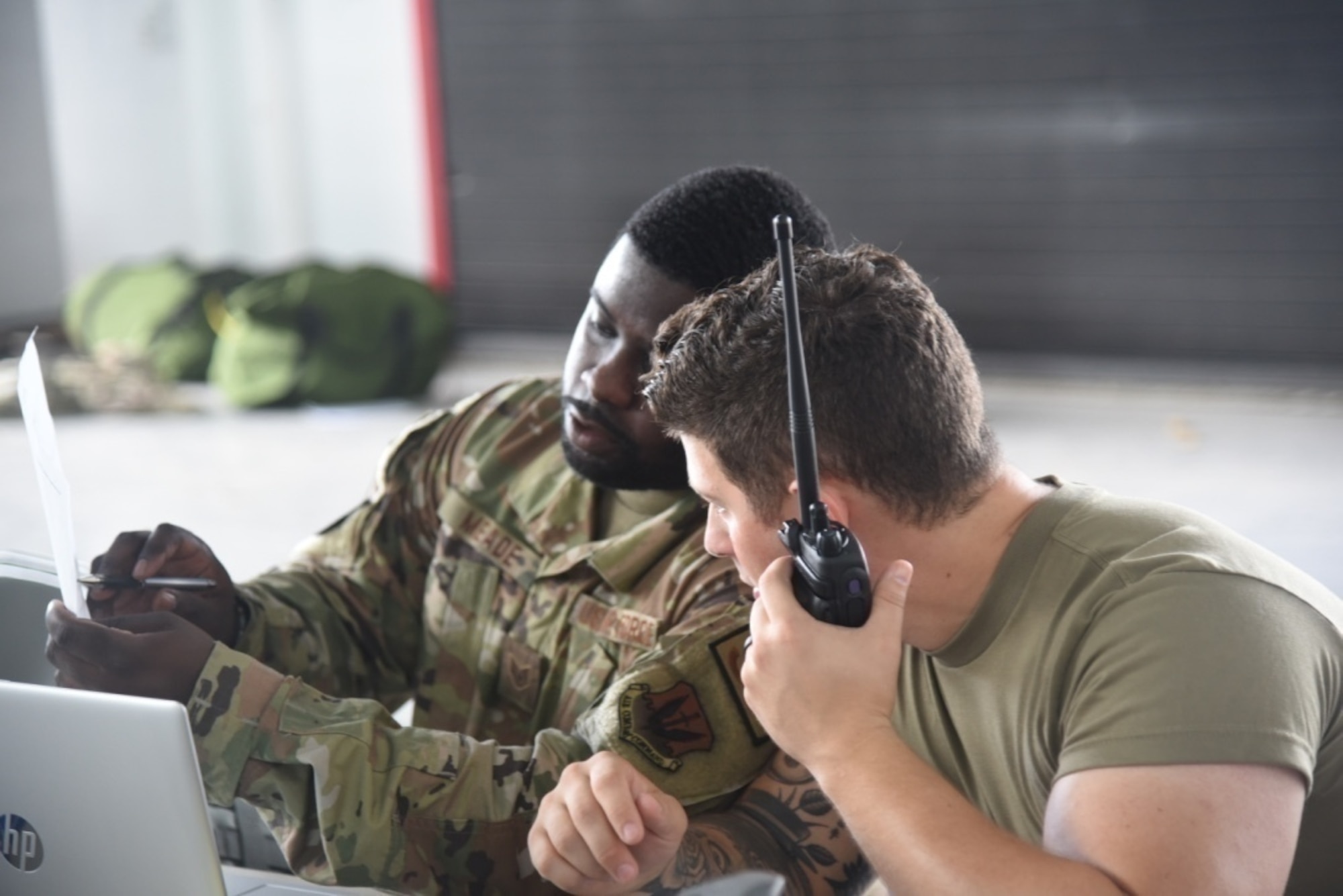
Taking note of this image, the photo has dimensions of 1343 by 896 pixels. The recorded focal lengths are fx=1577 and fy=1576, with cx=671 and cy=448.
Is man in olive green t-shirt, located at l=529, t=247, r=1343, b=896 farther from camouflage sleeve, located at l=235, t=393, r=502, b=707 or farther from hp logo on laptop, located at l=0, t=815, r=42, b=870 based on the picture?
camouflage sleeve, located at l=235, t=393, r=502, b=707

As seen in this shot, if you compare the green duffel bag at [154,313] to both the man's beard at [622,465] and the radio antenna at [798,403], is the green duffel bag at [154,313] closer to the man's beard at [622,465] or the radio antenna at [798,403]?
the man's beard at [622,465]

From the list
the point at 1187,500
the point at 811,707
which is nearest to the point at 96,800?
the point at 811,707

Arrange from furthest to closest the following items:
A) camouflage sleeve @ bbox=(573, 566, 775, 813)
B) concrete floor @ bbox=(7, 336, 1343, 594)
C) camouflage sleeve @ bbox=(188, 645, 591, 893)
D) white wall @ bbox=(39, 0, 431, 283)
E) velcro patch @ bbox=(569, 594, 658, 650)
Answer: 1. white wall @ bbox=(39, 0, 431, 283)
2. concrete floor @ bbox=(7, 336, 1343, 594)
3. velcro patch @ bbox=(569, 594, 658, 650)
4. camouflage sleeve @ bbox=(573, 566, 775, 813)
5. camouflage sleeve @ bbox=(188, 645, 591, 893)

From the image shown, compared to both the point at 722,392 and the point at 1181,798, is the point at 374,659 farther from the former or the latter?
the point at 1181,798

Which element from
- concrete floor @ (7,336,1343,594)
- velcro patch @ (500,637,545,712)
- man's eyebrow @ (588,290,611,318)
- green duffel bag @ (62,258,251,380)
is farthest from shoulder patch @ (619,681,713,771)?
green duffel bag @ (62,258,251,380)

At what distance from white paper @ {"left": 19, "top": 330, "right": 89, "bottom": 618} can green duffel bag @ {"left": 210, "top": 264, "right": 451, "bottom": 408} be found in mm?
4617

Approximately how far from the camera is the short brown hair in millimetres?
1199

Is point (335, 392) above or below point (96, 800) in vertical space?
below

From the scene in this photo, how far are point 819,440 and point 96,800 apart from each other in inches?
22.4

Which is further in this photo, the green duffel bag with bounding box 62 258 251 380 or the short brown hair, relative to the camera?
the green duffel bag with bounding box 62 258 251 380

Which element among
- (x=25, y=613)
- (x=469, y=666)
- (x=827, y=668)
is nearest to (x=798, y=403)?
(x=827, y=668)

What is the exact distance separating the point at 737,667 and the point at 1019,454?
3546mm

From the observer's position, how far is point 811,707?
1.11 meters

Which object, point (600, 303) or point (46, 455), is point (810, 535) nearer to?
point (46, 455)
